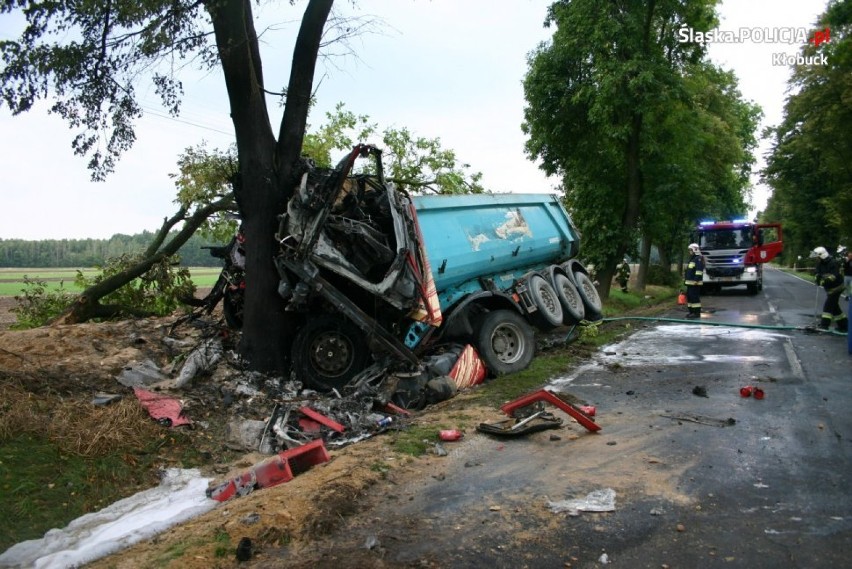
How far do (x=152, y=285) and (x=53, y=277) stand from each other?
12.6m

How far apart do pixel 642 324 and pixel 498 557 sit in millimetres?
11606

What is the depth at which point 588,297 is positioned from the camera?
11289 millimetres

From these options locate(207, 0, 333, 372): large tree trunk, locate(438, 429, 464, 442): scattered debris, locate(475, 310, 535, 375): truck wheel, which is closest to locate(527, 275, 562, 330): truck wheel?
locate(475, 310, 535, 375): truck wheel

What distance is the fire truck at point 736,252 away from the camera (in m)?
22.6

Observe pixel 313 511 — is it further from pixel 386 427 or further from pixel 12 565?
pixel 386 427

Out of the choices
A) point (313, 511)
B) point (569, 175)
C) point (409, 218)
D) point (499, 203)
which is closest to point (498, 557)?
point (313, 511)

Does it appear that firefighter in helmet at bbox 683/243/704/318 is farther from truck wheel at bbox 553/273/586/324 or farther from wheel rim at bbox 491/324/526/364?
wheel rim at bbox 491/324/526/364

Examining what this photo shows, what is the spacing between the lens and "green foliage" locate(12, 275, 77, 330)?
427 inches

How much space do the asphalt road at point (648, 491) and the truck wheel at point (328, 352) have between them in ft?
7.38

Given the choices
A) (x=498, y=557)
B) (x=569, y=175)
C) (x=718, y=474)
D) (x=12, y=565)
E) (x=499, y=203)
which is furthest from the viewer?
(x=569, y=175)

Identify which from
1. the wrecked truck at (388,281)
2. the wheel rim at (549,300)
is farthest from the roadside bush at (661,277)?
the wrecked truck at (388,281)

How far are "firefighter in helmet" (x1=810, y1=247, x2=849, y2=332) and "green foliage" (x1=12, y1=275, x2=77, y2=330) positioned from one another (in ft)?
44.7

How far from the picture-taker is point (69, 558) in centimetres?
373

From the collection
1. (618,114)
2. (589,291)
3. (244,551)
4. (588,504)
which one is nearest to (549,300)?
(589,291)
